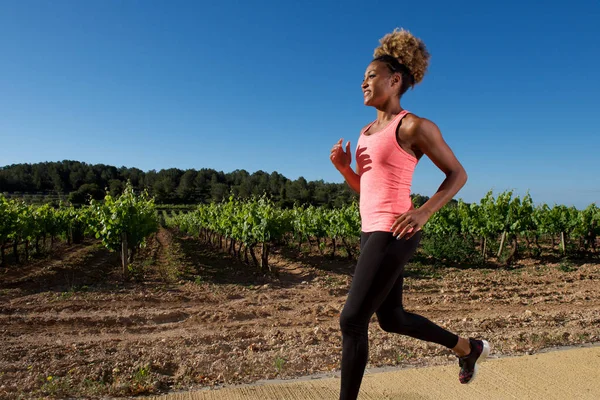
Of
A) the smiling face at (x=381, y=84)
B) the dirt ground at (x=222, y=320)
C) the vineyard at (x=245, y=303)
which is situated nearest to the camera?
the smiling face at (x=381, y=84)

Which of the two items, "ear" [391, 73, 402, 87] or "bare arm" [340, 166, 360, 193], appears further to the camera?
"bare arm" [340, 166, 360, 193]

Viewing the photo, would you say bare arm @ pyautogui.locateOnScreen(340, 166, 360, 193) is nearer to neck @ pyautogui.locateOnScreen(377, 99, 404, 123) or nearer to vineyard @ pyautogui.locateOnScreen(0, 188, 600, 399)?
neck @ pyautogui.locateOnScreen(377, 99, 404, 123)

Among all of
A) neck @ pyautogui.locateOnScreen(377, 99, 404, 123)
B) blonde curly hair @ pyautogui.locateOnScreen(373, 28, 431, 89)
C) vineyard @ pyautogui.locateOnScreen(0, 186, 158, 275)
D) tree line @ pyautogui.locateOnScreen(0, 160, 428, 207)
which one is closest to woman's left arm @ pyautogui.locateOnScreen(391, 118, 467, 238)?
neck @ pyautogui.locateOnScreen(377, 99, 404, 123)

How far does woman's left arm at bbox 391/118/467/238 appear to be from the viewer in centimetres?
167

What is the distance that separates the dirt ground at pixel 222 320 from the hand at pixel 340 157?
4.78 ft

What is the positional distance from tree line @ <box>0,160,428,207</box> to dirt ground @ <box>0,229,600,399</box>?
44.2 meters

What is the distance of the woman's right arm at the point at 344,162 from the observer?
217 centimetres

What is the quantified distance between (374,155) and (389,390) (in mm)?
1467

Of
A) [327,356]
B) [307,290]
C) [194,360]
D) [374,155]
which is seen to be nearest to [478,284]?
[307,290]

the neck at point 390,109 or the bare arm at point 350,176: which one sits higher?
the neck at point 390,109

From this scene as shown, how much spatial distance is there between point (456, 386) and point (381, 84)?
1878mm

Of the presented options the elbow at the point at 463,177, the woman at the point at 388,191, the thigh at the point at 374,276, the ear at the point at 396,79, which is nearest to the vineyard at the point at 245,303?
the woman at the point at 388,191

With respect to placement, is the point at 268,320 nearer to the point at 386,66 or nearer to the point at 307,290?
the point at 307,290

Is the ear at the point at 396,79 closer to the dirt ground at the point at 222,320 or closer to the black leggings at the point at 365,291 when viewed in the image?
the black leggings at the point at 365,291
